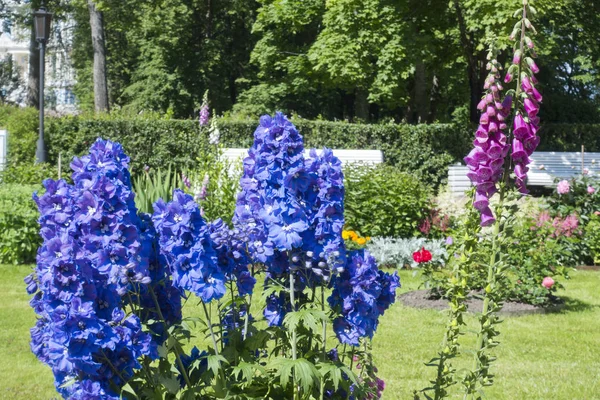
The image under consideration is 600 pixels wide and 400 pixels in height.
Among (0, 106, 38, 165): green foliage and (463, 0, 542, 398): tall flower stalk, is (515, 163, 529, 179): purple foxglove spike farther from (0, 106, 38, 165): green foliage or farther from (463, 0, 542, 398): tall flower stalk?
(0, 106, 38, 165): green foliage

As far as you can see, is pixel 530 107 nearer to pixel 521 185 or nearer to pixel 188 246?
pixel 521 185

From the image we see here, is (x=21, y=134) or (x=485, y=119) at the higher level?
(x=485, y=119)

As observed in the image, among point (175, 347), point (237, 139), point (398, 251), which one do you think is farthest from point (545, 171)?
point (175, 347)

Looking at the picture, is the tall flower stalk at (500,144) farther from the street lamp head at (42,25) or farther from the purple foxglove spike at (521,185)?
the street lamp head at (42,25)

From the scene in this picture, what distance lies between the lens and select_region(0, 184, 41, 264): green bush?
10.8 meters

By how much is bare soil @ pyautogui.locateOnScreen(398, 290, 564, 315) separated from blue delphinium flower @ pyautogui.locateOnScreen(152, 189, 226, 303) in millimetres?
5655

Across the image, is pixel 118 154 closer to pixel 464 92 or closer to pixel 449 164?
pixel 449 164

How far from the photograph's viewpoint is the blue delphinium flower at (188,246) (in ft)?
9.81

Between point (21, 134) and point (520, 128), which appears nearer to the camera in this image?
point (520, 128)

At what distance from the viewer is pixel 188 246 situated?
9.89 feet

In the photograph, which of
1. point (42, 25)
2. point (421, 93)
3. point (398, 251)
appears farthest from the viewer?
point (421, 93)

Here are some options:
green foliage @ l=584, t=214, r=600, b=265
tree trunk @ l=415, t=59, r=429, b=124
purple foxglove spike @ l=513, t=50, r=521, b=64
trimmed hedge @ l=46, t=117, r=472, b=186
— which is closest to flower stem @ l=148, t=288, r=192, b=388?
purple foxglove spike @ l=513, t=50, r=521, b=64

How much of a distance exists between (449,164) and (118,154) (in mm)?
16356

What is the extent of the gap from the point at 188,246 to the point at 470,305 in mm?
6194
